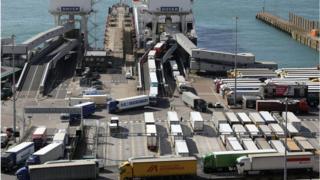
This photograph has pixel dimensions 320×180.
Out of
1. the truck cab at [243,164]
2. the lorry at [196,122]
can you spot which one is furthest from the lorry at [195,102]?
the truck cab at [243,164]

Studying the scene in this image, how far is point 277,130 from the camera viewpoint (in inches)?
910

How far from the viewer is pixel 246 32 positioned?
52812 mm

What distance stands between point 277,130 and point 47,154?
8282 millimetres

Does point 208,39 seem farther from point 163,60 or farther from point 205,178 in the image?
point 205,178

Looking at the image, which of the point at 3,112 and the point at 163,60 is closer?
the point at 3,112

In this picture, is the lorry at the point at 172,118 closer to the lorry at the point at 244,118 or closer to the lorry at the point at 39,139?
the lorry at the point at 244,118

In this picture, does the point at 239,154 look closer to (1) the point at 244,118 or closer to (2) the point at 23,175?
(1) the point at 244,118

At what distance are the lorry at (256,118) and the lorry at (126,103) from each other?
4.83 m

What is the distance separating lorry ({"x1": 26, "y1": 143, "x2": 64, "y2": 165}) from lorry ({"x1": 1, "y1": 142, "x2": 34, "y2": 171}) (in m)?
0.49

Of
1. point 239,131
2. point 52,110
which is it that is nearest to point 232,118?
point 239,131

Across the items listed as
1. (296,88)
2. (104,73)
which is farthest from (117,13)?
(296,88)

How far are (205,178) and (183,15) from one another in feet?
79.7

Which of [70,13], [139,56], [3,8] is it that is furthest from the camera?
[3,8]

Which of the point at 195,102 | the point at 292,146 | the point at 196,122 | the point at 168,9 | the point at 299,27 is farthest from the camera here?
the point at 299,27
